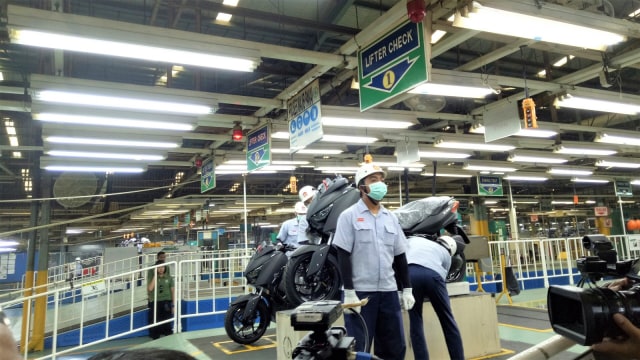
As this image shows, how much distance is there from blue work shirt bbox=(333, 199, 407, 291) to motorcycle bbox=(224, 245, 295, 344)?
6.19 feet

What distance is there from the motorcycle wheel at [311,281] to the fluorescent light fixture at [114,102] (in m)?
3.00

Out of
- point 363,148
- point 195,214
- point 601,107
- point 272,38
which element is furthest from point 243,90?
point 195,214

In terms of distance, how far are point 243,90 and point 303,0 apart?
2670 mm

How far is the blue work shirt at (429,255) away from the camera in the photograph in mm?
3627

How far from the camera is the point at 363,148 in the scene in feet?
37.4

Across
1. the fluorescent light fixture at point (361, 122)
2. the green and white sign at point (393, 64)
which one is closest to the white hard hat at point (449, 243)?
the green and white sign at point (393, 64)

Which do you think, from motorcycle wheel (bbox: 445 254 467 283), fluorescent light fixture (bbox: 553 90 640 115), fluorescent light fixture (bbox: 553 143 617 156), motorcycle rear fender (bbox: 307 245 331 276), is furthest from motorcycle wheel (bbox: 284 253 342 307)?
fluorescent light fixture (bbox: 553 143 617 156)

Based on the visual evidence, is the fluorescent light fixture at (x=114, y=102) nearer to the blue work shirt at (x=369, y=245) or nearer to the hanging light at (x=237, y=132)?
the hanging light at (x=237, y=132)

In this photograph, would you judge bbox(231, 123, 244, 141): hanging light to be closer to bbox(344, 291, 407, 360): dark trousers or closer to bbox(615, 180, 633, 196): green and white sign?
bbox(344, 291, 407, 360): dark trousers

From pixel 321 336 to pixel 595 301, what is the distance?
0.67 meters

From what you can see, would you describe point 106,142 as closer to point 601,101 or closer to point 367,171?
point 367,171

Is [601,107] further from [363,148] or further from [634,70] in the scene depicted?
[363,148]

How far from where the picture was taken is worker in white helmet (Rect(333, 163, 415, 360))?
9.82ft

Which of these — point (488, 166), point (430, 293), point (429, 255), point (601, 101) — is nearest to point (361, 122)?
point (429, 255)
